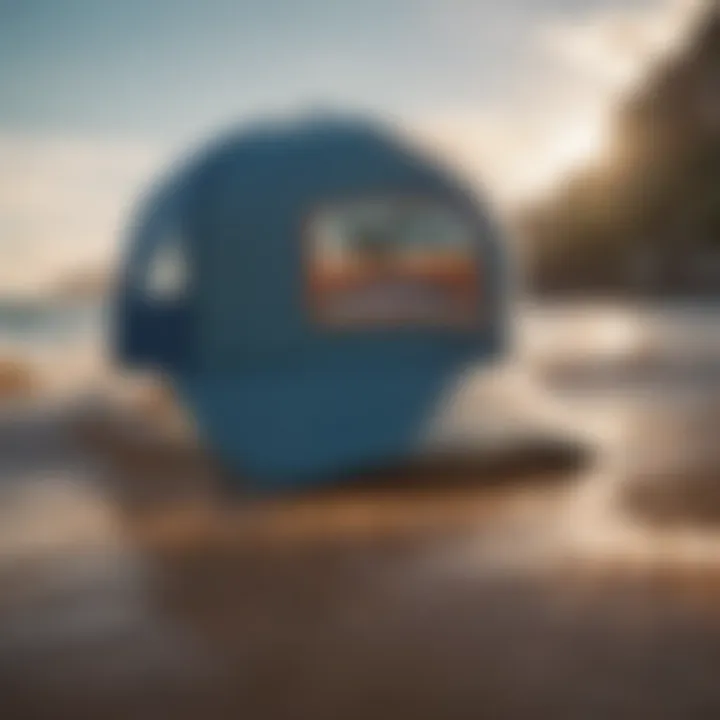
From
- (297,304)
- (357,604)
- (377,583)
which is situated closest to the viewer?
(357,604)

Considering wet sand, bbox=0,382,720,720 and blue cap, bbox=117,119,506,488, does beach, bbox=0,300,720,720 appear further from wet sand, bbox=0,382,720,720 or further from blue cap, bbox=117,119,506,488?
blue cap, bbox=117,119,506,488

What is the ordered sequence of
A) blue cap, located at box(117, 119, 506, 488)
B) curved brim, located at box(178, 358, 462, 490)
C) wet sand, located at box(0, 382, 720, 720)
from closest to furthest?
wet sand, located at box(0, 382, 720, 720) → curved brim, located at box(178, 358, 462, 490) → blue cap, located at box(117, 119, 506, 488)

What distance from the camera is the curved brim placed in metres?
2.64

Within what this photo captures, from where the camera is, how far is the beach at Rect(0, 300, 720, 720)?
→ 4.49ft

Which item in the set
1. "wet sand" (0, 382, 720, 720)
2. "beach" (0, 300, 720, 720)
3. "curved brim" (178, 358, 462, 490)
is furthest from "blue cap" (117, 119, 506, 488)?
"wet sand" (0, 382, 720, 720)

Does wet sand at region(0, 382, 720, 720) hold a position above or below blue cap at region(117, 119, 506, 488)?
below

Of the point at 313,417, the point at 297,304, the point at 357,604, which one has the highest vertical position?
the point at 297,304

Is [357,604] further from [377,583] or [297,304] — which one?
[297,304]

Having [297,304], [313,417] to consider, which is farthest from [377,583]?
[297,304]

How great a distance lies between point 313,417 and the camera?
3.07 meters

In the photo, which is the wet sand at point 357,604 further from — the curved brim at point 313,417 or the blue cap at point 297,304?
the blue cap at point 297,304

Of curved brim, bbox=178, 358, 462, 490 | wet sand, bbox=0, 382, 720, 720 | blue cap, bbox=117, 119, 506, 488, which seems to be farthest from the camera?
blue cap, bbox=117, 119, 506, 488

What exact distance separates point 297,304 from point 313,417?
0.58 metres

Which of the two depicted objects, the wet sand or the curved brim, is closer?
the wet sand
